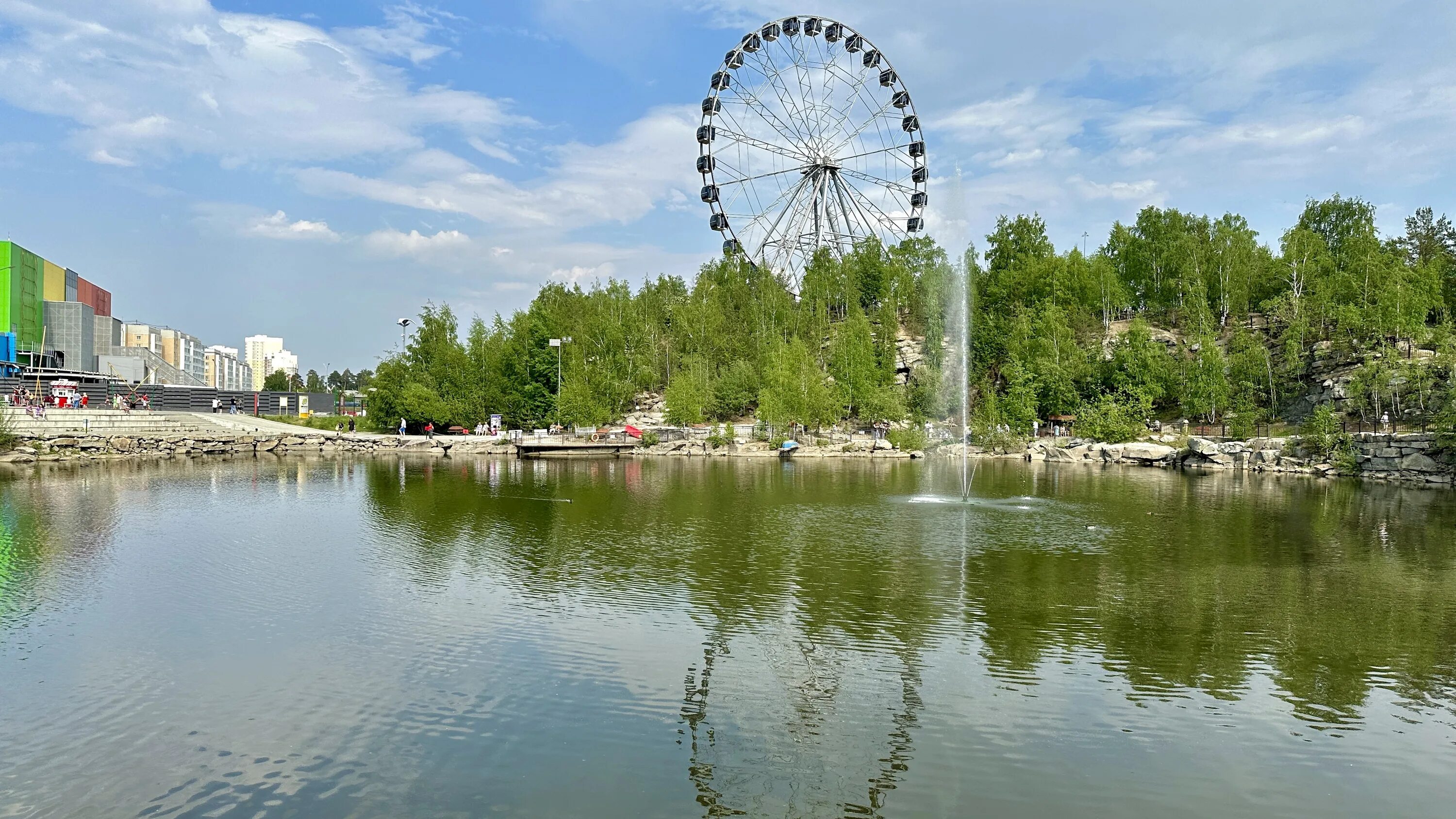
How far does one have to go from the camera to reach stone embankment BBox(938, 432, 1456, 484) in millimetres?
43062

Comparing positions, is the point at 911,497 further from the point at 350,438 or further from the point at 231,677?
the point at 350,438

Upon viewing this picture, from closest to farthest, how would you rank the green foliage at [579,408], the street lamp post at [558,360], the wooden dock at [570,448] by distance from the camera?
the wooden dock at [570,448], the street lamp post at [558,360], the green foliage at [579,408]

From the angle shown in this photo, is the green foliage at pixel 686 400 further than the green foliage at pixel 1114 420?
Yes

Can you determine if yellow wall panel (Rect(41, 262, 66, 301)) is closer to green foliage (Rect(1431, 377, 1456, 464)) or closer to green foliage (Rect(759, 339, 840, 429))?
green foliage (Rect(759, 339, 840, 429))

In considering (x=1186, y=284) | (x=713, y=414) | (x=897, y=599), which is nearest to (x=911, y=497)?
(x=897, y=599)

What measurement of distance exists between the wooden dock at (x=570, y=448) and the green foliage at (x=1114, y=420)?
3214 cm

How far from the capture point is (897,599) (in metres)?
16.8

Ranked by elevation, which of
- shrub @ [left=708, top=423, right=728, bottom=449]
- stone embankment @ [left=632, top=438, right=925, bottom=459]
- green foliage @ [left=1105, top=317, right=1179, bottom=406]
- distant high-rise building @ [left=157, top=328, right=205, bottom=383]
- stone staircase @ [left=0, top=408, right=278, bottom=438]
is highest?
distant high-rise building @ [left=157, top=328, right=205, bottom=383]

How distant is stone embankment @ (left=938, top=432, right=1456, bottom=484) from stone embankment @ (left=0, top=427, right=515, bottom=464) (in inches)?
1420

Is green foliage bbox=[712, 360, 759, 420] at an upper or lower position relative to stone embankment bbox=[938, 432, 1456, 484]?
upper

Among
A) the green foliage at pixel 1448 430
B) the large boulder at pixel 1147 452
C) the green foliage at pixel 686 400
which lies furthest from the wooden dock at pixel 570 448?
the green foliage at pixel 1448 430

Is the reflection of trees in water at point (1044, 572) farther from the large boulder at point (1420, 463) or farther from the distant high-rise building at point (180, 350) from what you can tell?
the distant high-rise building at point (180, 350)

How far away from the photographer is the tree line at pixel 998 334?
205 feet

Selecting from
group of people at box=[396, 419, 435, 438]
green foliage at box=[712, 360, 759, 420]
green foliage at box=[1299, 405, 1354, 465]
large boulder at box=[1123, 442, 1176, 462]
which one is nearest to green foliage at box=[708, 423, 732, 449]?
green foliage at box=[712, 360, 759, 420]
